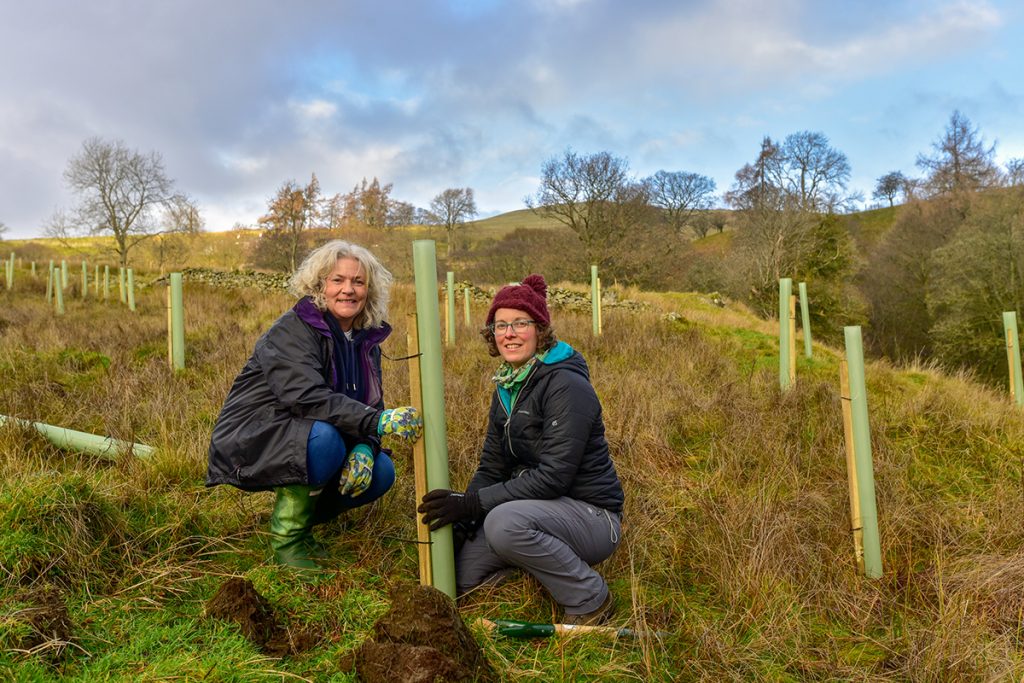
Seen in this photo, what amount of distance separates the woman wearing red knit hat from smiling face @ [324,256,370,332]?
0.60 metres

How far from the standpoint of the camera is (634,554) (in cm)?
285

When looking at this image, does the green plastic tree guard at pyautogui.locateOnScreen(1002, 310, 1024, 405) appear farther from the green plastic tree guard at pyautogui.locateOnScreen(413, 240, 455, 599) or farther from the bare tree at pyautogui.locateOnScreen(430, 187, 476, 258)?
the bare tree at pyautogui.locateOnScreen(430, 187, 476, 258)

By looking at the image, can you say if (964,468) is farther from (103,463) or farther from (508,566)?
(103,463)

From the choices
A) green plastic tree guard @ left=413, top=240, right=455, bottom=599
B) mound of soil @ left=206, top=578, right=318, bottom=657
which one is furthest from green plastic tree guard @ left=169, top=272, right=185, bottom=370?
green plastic tree guard @ left=413, top=240, right=455, bottom=599

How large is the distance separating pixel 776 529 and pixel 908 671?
0.81 metres

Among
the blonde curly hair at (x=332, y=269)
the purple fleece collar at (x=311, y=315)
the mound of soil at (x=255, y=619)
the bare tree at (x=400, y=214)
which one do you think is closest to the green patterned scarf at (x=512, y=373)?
the blonde curly hair at (x=332, y=269)

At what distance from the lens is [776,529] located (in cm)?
283

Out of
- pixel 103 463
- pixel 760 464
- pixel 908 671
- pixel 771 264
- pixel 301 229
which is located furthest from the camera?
pixel 301 229

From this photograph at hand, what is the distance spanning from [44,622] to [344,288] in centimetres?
150

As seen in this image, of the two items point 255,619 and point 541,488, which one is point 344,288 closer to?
point 541,488

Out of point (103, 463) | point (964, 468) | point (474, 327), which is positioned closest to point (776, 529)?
point (964, 468)

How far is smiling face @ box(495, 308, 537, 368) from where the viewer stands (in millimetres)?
2461

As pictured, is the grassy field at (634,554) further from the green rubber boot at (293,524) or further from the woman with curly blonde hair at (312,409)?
the woman with curly blonde hair at (312,409)

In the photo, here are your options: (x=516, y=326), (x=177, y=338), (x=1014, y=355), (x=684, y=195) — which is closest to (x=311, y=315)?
(x=516, y=326)
